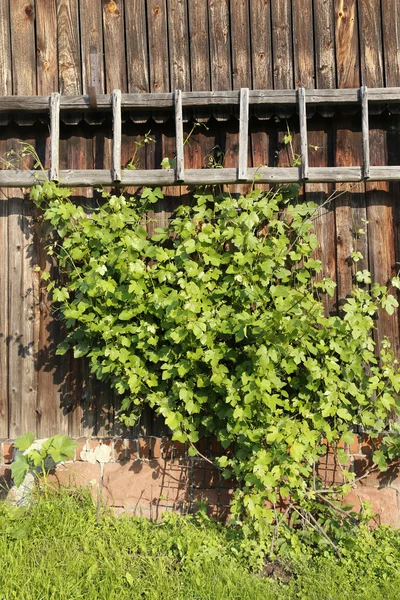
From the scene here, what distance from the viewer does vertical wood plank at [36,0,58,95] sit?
393 cm

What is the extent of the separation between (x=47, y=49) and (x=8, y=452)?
2927mm

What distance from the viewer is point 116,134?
365 cm

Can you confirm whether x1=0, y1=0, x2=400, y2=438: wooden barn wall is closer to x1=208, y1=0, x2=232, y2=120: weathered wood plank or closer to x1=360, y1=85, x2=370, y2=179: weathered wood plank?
x1=208, y1=0, x2=232, y2=120: weathered wood plank

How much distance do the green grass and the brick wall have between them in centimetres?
14

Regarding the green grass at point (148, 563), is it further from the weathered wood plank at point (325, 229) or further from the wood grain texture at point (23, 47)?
the wood grain texture at point (23, 47)

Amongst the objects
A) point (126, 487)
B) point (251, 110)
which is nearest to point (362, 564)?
point (126, 487)

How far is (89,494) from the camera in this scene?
364cm

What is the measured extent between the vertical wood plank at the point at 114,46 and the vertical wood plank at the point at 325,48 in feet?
4.58

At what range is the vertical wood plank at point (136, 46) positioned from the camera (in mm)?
3887

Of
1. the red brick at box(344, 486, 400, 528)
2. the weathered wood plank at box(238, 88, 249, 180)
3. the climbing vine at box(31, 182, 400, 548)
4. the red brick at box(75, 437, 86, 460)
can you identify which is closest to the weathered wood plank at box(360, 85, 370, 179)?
the climbing vine at box(31, 182, 400, 548)

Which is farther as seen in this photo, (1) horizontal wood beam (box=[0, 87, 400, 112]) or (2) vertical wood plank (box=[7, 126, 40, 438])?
(2) vertical wood plank (box=[7, 126, 40, 438])

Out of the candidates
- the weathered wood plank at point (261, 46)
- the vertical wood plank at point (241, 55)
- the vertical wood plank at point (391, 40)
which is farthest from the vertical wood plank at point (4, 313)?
the vertical wood plank at point (391, 40)

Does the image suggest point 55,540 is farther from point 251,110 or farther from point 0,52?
point 0,52

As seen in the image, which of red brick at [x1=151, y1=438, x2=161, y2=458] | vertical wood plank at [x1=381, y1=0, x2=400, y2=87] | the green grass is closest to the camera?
the green grass
